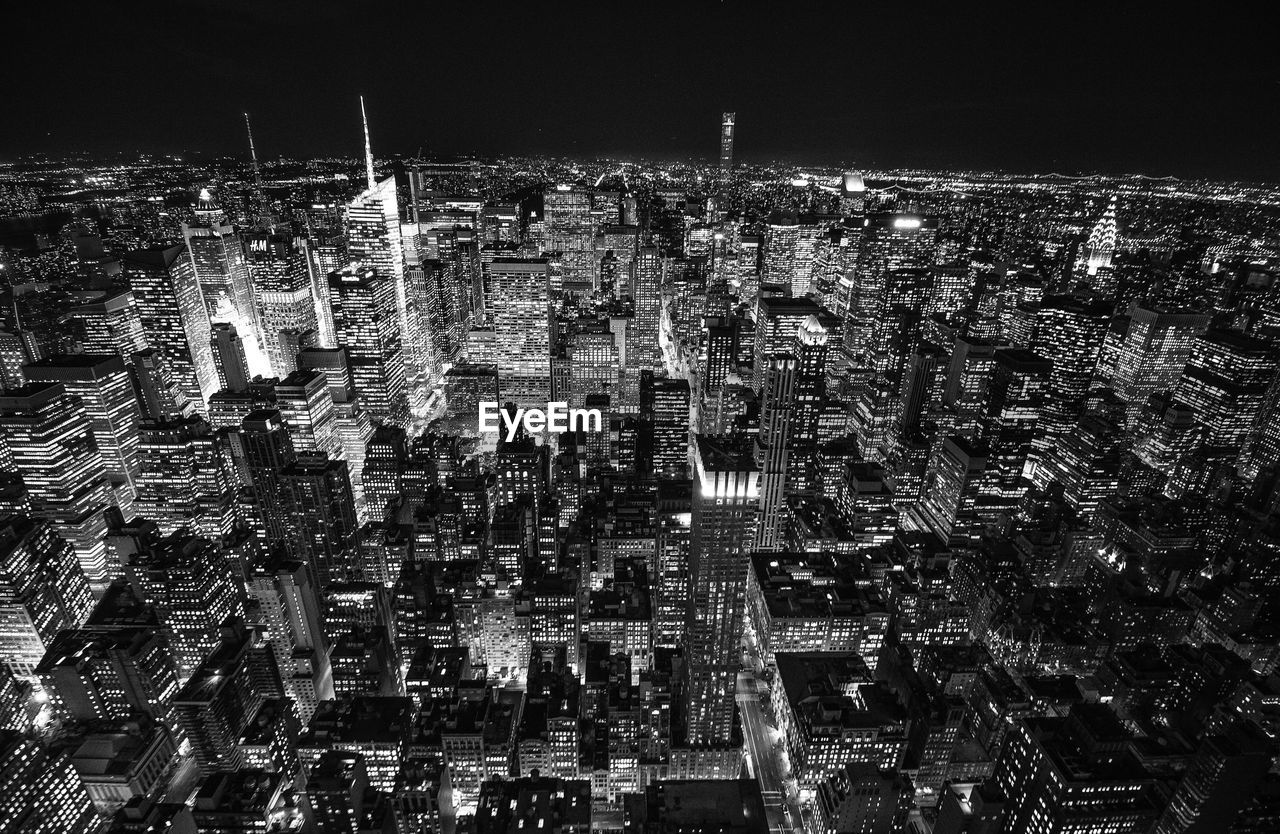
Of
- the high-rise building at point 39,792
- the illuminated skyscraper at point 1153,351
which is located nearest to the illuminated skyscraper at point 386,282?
the high-rise building at point 39,792

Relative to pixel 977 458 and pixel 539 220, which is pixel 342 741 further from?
pixel 539 220

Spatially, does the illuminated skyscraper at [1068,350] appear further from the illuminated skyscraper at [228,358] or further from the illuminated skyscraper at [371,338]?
the illuminated skyscraper at [228,358]

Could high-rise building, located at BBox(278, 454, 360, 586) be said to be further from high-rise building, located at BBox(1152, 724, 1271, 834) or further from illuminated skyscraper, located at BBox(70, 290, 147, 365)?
→ high-rise building, located at BBox(1152, 724, 1271, 834)

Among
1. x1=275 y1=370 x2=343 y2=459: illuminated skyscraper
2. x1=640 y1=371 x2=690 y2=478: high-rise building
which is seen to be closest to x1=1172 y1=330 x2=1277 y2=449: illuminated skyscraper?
x1=640 y1=371 x2=690 y2=478: high-rise building

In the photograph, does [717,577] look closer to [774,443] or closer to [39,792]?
[774,443]

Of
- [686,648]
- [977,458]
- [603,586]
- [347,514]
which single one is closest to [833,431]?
[977,458]
